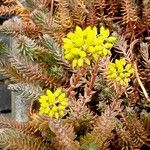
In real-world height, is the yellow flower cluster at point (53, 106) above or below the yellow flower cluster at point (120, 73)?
below

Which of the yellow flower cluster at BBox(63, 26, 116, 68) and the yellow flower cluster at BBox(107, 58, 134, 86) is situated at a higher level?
the yellow flower cluster at BBox(63, 26, 116, 68)

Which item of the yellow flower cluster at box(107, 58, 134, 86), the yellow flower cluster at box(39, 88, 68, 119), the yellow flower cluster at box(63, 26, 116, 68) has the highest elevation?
the yellow flower cluster at box(63, 26, 116, 68)

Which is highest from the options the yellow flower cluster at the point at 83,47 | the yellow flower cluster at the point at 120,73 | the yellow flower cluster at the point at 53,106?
the yellow flower cluster at the point at 83,47

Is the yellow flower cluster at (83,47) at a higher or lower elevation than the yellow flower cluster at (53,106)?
higher

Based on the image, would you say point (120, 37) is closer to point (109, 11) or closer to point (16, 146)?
point (109, 11)

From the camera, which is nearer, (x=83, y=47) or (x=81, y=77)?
(x=83, y=47)

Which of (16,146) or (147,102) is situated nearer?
(16,146)

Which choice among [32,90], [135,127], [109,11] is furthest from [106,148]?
[109,11]

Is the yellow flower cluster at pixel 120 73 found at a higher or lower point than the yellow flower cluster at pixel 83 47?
lower
